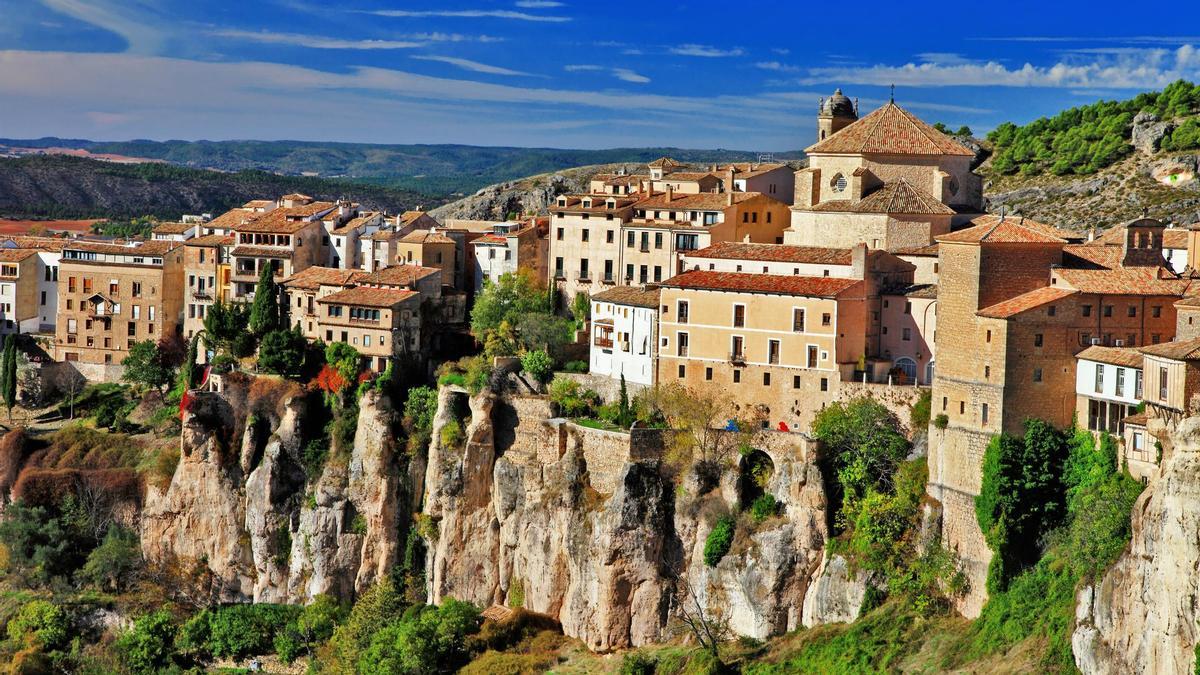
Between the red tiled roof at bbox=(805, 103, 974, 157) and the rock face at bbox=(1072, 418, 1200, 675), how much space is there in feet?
70.1

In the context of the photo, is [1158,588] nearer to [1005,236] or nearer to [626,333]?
[1005,236]

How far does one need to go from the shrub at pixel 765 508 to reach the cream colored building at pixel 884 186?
34.9 ft

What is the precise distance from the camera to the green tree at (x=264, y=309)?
6356cm

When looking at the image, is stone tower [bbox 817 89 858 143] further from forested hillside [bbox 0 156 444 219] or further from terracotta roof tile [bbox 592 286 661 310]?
forested hillside [bbox 0 156 444 219]

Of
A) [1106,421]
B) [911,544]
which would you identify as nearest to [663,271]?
[911,544]

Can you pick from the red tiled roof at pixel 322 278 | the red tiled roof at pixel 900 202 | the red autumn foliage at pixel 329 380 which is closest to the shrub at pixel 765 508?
the red tiled roof at pixel 900 202

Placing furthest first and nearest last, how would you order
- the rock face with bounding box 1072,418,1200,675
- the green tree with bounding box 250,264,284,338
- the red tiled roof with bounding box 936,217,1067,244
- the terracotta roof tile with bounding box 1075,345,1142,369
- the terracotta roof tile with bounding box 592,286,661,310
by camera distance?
the green tree with bounding box 250,264,284,338 → the terracotta roof tile with bounding box 592,286,661,310 → the red tiled roof with bounding box 936,217,1067,244 → the terracotta roof tile with bounding box 1075,345,1142,369 → the rock face with bounding box 1072,418,1200,675

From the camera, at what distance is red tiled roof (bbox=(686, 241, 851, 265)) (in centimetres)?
5466

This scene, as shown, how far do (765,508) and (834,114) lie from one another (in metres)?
26.4

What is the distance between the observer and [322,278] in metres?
64.4

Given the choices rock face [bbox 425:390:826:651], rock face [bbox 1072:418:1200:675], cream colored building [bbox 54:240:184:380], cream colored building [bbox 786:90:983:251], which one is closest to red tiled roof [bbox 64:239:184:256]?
cream colored building [bbox 54:240:184:380]

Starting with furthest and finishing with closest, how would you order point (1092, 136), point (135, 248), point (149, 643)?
1. point (1092, 136)
2. point (135, 248)
3. point (149, 643)

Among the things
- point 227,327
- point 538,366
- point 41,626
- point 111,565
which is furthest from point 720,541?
point 41,626

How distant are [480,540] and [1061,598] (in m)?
21.1
